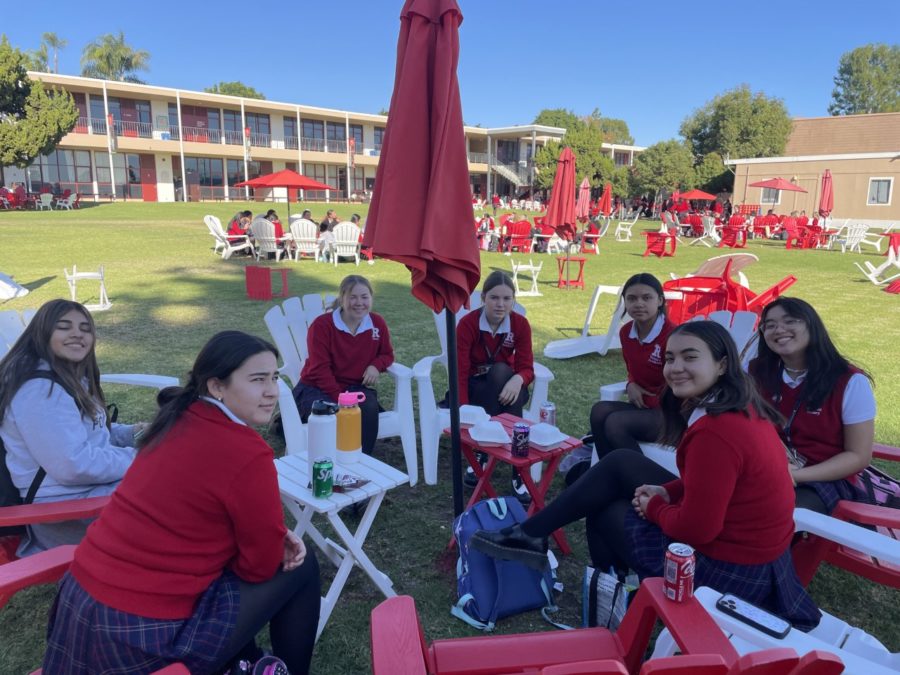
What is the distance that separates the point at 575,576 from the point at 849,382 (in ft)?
5.13

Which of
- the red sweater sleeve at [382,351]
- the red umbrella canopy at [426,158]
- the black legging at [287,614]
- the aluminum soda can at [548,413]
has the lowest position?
the black legging at [287,614]

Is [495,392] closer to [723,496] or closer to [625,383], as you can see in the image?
[625,383]

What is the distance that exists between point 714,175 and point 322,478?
151ft

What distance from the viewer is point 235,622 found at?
179 centimetres

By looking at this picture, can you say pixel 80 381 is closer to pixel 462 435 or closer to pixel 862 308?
pixel 462 435

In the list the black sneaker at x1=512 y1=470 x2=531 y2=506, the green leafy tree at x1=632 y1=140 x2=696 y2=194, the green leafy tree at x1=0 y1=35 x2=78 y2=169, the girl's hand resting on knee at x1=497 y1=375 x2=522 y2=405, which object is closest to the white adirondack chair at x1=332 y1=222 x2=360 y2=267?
the girl's hand resting on knee at x1=497 y1=375 x2=522 y2=405

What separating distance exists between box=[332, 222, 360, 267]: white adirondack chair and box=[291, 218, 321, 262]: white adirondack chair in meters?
1.01

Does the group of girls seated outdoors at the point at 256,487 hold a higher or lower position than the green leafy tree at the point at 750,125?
lower

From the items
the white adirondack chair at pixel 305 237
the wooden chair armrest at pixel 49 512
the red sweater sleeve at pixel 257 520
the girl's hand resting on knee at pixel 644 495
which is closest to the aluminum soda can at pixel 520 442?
the girl's hand resting on knee at pixel 644 495

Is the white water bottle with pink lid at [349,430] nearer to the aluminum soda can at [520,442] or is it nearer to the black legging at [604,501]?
the aluminum soda can at [520,442]

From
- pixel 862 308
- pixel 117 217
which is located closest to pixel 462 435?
pixel 862 308

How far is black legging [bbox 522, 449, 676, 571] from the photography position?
2561mm

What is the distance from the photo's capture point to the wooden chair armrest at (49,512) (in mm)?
2209

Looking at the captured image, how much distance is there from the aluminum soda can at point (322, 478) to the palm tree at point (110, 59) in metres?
61.3
